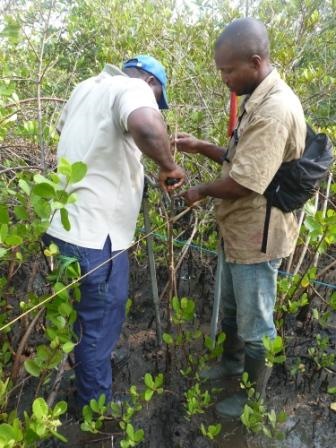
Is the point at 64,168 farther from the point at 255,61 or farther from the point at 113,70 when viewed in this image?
the point at 255,61

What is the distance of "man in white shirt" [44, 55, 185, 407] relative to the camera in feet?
6.32

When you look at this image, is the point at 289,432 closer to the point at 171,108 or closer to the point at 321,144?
the point at 321,144

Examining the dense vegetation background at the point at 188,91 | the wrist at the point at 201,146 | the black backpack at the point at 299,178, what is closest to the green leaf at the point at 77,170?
the dense vegetation background at the point at 188,91

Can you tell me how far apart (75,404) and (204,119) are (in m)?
2.19

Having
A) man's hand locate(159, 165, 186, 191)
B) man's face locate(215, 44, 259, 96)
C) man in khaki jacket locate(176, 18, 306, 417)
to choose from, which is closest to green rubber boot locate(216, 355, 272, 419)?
man in khaki jacket locate(176, 18, 306, 417)

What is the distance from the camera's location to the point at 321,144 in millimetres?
2119

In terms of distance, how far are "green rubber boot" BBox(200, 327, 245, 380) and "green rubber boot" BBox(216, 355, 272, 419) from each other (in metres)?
0.22

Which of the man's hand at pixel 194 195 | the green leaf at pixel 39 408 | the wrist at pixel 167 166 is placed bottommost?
the green leaf at pixel 39 408

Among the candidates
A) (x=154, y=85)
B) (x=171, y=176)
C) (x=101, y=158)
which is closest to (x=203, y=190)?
(x=171, y=176)

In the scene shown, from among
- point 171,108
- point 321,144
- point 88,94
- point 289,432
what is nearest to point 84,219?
point 88,94

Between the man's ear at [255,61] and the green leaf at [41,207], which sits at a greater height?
the man's ear at [255,61]

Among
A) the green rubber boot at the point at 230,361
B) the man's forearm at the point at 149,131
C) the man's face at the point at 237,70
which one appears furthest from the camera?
the green rubber boot at the point at 230,361

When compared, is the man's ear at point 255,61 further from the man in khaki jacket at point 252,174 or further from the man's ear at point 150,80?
the man's ear at point 150,80

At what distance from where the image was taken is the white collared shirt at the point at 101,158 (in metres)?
2.02
